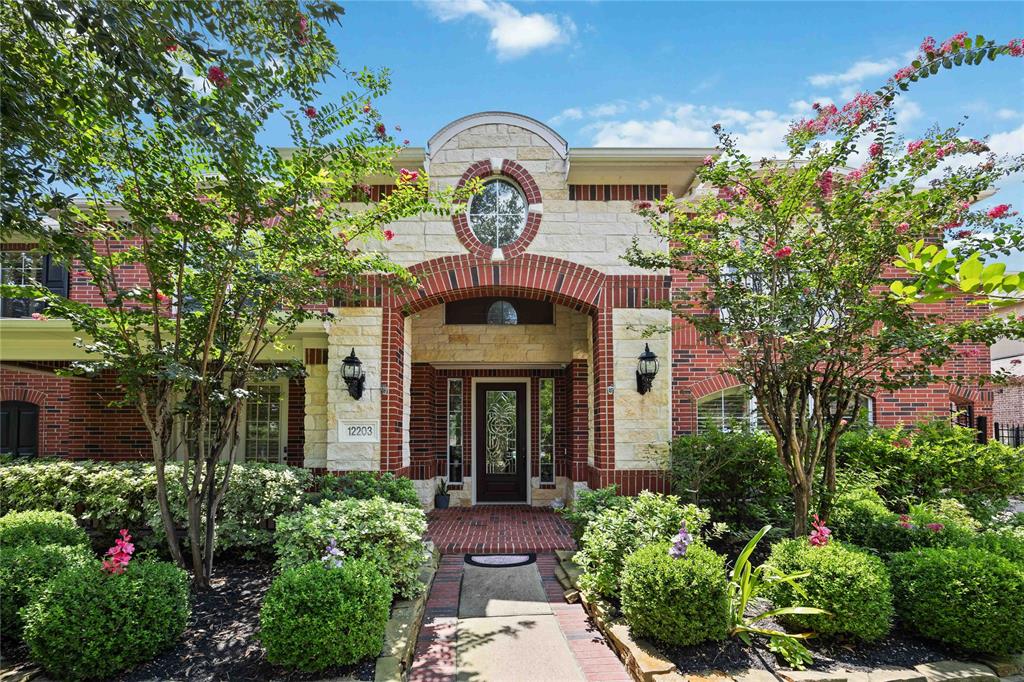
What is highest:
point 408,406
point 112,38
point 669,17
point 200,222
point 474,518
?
point 669,17

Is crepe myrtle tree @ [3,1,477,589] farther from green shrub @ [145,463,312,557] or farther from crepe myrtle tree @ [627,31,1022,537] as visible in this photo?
crepe myrtle tree @ [627,31,1022,537]

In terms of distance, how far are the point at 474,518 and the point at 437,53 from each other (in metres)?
6.35

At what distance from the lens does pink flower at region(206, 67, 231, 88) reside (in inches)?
126

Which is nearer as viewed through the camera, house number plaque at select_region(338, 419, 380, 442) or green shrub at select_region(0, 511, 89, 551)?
green shrub at select_region(0, 511, 89, 551)

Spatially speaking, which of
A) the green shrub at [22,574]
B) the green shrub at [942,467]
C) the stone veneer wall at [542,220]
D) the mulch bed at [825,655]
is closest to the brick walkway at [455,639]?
the mulch bed at [825,655]

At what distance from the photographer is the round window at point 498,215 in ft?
24.4

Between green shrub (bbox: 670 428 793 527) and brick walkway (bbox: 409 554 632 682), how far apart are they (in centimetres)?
203

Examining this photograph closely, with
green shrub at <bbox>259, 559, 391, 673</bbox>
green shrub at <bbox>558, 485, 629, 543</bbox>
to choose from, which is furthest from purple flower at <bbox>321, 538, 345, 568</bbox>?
green shrub at <bbox>558, 485, 629, 543</bbox>

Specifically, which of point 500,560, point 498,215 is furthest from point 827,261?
point 500,560

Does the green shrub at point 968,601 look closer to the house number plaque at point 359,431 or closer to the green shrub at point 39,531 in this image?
the house number plaque at point 359,431

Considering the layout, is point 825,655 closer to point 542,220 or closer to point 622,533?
point 622,533

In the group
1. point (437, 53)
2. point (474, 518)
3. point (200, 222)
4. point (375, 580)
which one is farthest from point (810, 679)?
point (437, 53)

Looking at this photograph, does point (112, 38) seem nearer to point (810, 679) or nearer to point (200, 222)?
point (200, 222)

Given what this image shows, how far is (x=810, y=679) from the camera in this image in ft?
11.0
